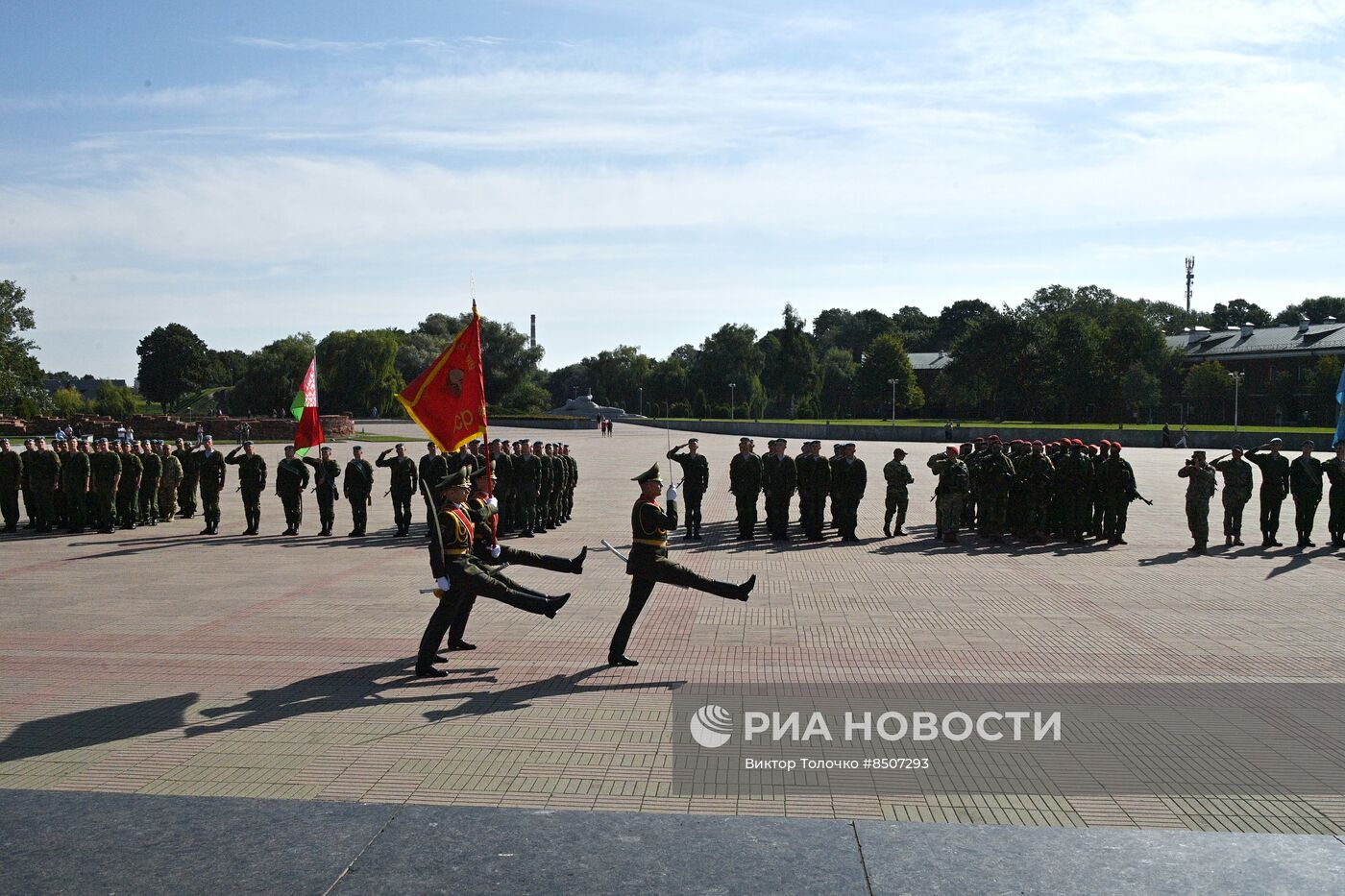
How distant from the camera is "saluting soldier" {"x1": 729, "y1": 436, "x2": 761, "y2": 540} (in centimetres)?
1844

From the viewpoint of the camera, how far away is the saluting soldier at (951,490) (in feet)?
57.5

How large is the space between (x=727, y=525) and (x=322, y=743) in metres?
14.3

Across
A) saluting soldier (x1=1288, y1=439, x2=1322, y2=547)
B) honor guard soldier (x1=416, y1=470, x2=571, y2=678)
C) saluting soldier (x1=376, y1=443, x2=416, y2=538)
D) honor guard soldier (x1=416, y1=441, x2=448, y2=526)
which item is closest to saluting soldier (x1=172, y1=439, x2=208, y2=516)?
saluting soldier (x1=376, y1=443, x2=416, y2=538)

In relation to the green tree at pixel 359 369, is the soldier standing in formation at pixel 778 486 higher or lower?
lower

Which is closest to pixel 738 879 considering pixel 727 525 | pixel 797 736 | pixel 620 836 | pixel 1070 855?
pixel 620 836

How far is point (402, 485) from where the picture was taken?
1862 cm

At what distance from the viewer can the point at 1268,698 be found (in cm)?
795

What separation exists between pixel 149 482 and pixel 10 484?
2.36m

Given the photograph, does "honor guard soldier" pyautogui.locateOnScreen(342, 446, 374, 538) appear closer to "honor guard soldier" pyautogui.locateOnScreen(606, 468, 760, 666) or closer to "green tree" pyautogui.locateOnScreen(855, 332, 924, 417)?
"honor guard soldier" pyautogui.locateOnScreen(606, 468, 760, 666)

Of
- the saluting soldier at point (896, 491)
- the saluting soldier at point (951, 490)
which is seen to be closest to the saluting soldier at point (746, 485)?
the saluting soldier at point (896, 491)

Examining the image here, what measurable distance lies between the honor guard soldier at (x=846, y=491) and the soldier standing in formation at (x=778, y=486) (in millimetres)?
754

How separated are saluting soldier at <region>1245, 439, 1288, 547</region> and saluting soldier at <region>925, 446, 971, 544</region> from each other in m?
4.64

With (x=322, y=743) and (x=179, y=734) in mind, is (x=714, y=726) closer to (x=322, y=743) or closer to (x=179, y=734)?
(x=322, y=743)

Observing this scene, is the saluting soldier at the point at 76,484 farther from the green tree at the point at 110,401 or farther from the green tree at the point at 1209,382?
the green tree at the point at 1209,382
